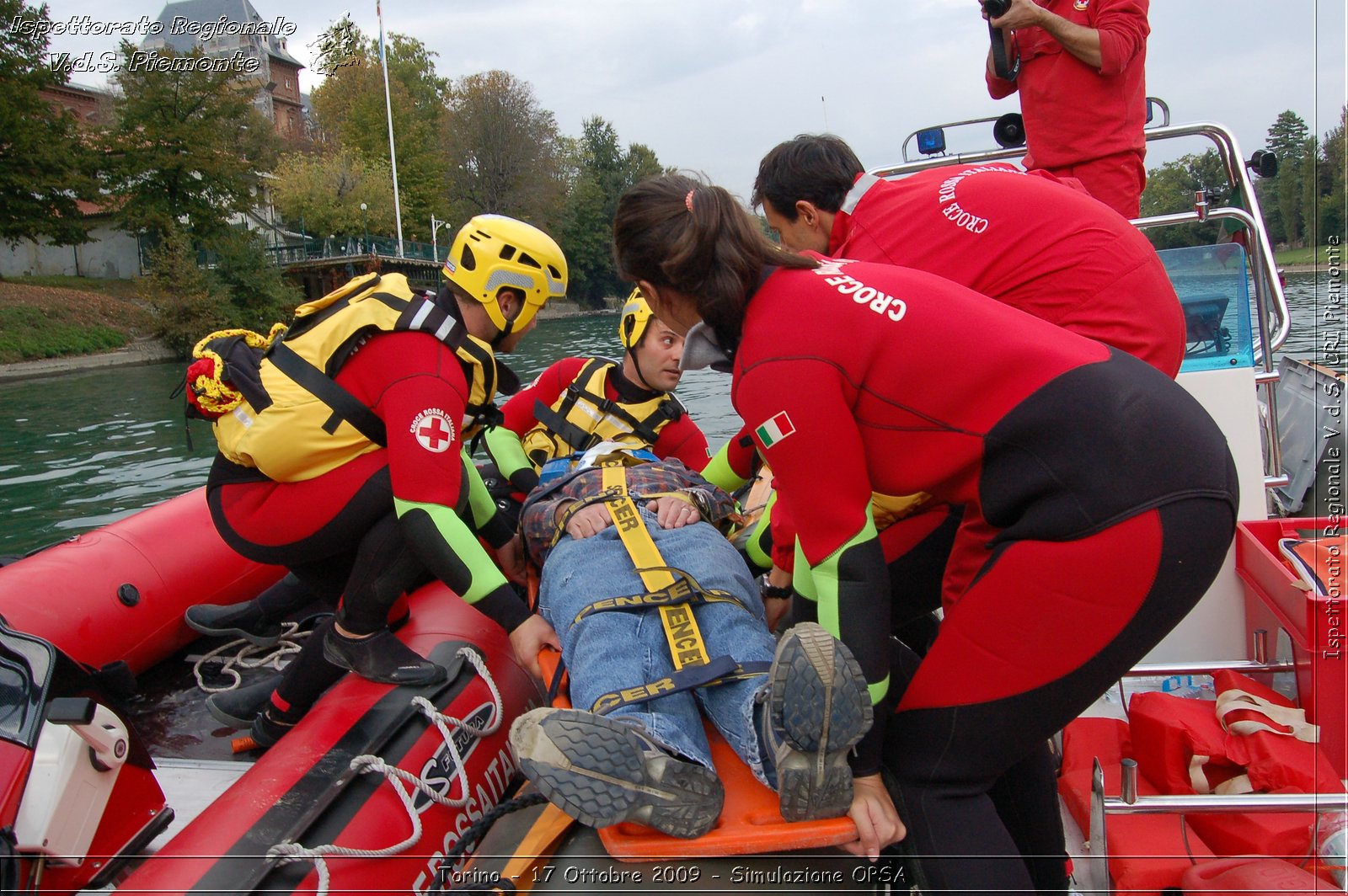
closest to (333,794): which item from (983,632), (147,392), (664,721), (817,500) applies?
(664,721)

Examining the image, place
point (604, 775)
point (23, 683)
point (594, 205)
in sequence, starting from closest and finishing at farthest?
point (604, 775) → point (23, 683) → point (594, 205)

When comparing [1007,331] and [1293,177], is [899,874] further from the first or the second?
[1293,177]

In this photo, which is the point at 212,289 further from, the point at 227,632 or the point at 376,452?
the point at 376,452

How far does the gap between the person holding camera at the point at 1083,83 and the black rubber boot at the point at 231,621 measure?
13.0 feet

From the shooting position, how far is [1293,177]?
12.2 ft

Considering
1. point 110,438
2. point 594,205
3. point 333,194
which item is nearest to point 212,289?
point 333,194

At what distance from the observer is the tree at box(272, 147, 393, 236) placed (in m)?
44.5

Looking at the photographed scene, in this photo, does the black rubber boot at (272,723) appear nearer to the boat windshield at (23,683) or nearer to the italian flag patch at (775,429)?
the boat windshield at (23,683)

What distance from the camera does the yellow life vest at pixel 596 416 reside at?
4176mm

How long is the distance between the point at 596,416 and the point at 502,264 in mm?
1286

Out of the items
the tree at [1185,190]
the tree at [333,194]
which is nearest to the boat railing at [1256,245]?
the tree at [1185,190]

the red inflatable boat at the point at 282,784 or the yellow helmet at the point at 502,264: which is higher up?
the yellow helmet at the point at 502,264

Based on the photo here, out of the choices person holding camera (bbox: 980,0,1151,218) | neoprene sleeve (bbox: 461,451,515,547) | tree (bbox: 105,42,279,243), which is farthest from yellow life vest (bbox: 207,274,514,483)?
tree (bbox: 105,42,279,243)

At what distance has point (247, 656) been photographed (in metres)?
3.91
